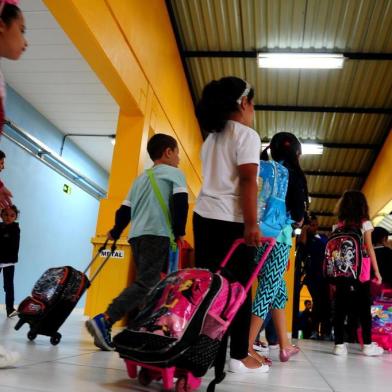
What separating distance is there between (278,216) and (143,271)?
89 centimetres

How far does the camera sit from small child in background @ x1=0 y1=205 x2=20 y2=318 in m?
4.64

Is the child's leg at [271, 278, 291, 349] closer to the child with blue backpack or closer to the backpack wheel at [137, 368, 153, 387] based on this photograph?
the child with blue backpack

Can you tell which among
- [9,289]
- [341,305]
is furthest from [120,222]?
[9,289]

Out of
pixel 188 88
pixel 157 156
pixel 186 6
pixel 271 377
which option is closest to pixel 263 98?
pixel 188 88

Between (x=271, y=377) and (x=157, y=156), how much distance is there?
59.9 inches

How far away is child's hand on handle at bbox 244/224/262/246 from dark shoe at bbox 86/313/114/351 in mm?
1091

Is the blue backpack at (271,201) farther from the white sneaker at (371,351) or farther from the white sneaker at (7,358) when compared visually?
the white sneaker at (371,351)

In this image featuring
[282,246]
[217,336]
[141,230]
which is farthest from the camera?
[141,230]

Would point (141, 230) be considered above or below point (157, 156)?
below

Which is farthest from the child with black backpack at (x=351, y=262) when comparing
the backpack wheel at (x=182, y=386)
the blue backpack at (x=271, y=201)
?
the backpack wheel at (x=182, y=386)

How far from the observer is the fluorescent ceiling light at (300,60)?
6773mm

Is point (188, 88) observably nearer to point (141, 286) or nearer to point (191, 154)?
point (191, 154)

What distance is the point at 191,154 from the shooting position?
9.38 metres

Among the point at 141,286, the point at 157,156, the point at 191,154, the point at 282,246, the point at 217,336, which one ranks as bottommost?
the point at 217,336
